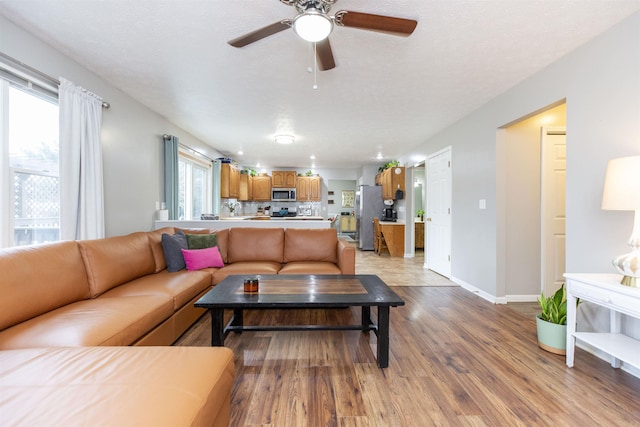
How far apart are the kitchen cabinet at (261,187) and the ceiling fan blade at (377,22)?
6.68 m

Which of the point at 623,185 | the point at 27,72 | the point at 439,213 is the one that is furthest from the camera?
the point at 439,213

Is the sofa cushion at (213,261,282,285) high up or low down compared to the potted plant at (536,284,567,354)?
up

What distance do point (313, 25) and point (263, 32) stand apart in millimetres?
355

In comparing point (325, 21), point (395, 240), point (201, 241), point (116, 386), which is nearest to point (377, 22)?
point (325, 21)

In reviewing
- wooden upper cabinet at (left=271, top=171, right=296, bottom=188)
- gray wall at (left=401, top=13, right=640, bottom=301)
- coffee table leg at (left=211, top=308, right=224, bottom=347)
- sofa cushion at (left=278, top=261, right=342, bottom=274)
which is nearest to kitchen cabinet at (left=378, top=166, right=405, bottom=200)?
wooden upper cabinet at (left=271, top=171, right=296, bottom=188)

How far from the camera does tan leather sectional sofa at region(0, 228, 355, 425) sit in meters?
1.14

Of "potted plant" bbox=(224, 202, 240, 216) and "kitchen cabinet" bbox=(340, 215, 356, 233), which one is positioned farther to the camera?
A: "kitchen cabinet" bbox=(340, 215, 356, 233)

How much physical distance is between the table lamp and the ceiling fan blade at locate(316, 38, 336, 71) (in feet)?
6.44

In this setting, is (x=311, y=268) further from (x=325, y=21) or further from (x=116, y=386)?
(x=325, y=21)

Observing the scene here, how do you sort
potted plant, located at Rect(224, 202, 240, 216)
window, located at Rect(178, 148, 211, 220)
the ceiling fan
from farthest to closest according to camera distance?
potted plant, located at Rect(224, 202, 240, 216)
window, located at Rect(178, 148, 211, 220)
the ceiling fan

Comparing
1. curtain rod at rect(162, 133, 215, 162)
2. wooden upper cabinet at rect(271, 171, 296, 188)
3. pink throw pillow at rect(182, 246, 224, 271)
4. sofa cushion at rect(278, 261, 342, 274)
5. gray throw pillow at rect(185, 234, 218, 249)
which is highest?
curtain rod at rect(162, 133, 215, 162)

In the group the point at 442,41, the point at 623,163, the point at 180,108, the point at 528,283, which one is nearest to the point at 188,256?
the point at 180,108

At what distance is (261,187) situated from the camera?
8047 millimetres

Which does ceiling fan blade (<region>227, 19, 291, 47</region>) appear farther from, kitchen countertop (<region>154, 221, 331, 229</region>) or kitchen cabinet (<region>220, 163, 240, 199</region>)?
kitchen cabinet (<region>220, 163, 240, 199</region>)
